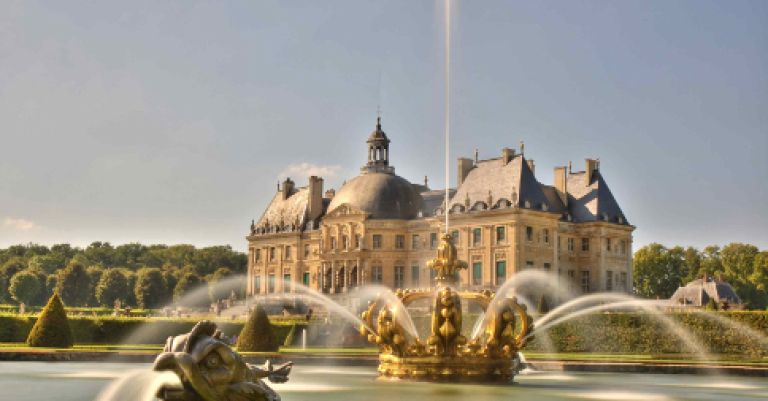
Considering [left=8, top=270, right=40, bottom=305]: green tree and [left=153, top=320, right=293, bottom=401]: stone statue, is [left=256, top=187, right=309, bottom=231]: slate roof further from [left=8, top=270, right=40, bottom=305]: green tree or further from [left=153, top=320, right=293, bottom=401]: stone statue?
[left=153, top=320, right=293, bottom=401]: stone statue

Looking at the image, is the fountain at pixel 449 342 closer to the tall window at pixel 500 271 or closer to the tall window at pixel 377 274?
the tall window at pixel 500 271

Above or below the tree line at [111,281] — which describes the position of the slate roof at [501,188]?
above

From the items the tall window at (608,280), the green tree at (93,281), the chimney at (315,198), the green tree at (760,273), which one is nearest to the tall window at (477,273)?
the tall window at (608,280)

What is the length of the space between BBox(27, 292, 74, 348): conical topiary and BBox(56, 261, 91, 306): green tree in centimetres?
6602

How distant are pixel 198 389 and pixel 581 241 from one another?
65.7 metres

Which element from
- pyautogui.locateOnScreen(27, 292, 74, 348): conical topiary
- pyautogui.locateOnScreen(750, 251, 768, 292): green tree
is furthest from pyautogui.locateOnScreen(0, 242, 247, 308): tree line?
pyautogui.locateOnScreen(27, 292, 74, 348): conical topiary

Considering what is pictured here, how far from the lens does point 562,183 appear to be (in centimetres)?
7456

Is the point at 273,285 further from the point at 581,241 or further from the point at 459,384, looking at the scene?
the point at 459,384

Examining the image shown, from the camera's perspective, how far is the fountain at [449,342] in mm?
18266

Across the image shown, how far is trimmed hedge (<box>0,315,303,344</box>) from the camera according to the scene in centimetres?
4103

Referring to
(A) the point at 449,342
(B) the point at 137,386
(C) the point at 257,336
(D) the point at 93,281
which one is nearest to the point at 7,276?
(D) the point at 93,281

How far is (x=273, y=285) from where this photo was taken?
88.6 m

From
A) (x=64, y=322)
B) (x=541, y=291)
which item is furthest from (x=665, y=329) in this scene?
(x=541, y=291)

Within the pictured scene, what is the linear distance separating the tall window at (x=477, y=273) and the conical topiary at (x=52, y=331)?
1546 inches
